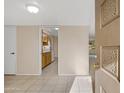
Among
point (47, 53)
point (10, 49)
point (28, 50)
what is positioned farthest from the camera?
point (47, 53)

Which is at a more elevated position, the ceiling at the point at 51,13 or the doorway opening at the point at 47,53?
the ceiling at the point at 51,13

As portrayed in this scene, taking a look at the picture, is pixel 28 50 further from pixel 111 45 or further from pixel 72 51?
pixel 111 45

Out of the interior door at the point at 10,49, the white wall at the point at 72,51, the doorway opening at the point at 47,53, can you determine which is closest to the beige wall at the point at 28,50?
the interior door at the point at 10,49

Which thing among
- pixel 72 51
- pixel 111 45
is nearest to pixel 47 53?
pixel 72 51

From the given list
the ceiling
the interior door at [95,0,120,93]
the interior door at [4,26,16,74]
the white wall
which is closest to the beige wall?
the interior door at [4,26,16,74]

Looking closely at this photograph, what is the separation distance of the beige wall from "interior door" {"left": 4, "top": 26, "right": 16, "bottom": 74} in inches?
8.3

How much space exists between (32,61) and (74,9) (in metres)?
2.73

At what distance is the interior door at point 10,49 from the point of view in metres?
6.74

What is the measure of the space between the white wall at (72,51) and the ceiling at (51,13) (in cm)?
39

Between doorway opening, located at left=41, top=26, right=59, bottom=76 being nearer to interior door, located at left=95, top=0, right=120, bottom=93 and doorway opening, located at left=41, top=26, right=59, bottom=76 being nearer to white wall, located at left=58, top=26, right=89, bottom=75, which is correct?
white wall, located at left=58, top=26, right=89, bottom=75

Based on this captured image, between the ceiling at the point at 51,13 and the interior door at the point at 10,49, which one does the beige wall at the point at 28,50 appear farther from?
the ceiling at the point at 51,13

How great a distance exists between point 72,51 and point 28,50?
1.76 meters

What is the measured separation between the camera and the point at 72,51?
6523 mm

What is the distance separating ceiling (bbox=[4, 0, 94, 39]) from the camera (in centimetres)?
493
